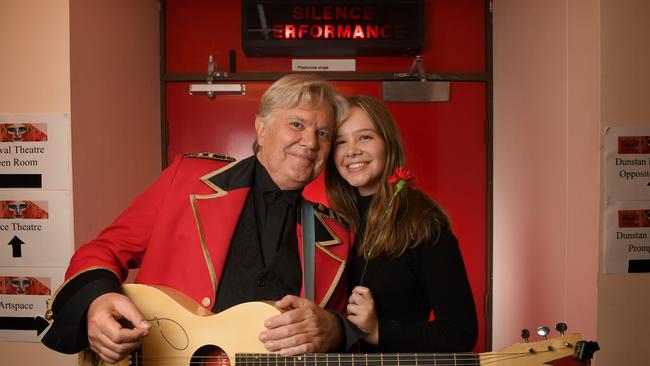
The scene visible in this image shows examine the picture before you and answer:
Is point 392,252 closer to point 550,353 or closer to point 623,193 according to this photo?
point 550,353

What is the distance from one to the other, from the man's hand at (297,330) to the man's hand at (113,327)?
12.8 inches

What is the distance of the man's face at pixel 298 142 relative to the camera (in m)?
1.87

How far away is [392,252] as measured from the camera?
1.93 metres

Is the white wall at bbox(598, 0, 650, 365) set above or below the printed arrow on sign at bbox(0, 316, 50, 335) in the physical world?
above

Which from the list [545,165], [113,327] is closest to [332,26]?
[545,165]

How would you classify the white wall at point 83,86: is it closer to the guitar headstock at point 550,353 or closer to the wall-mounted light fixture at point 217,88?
the wall-mounted light fixture at point 217,88

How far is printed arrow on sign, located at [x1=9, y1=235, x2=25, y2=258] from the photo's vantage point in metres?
2.34

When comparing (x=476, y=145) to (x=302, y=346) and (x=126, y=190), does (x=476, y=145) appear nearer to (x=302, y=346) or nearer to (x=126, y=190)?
(x=126, y=190)

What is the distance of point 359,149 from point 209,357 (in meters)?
0.89

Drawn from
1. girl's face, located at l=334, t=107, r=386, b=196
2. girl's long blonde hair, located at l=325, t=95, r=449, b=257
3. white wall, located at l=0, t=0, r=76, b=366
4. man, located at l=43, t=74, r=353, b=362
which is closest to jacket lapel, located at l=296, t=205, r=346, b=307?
man, located at l=43, t=74, r=353, b=362

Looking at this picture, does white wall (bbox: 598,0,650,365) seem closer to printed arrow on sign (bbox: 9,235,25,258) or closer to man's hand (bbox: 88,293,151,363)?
man's hand (bbox: 88,293,151,363)

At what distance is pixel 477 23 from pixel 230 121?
164 centimetres

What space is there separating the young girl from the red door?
1382 millimetres

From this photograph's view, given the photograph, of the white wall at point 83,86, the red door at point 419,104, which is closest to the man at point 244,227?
the white wall at point 83,86
